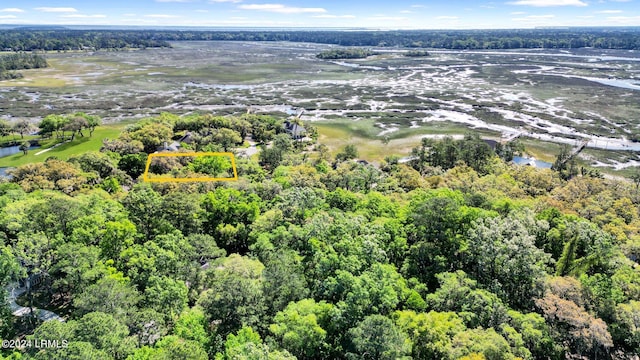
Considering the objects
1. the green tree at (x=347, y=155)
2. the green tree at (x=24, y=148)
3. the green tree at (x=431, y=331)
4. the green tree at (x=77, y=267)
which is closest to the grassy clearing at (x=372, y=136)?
the green tree at (x=347, y=155)

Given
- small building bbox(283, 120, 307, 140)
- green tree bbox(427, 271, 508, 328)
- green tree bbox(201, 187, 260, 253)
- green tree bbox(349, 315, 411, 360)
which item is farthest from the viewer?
small building bbox(283, 120, 307, 140)

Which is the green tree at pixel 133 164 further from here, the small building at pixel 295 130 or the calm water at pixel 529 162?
the calm water at pixel 529 162

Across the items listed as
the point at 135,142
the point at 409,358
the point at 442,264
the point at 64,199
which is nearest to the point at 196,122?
the point at 135,142

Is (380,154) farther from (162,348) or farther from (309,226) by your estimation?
(162,348)

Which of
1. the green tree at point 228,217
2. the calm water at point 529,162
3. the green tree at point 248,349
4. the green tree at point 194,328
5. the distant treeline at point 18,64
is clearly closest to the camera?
the green tree at point 248,349

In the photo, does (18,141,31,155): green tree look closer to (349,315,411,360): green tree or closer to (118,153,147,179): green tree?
(118,153,147,179): green tree

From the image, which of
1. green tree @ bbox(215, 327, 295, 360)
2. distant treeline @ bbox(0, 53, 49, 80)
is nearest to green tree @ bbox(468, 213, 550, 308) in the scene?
green tree @ bbox(215, 327, 295, 360)
